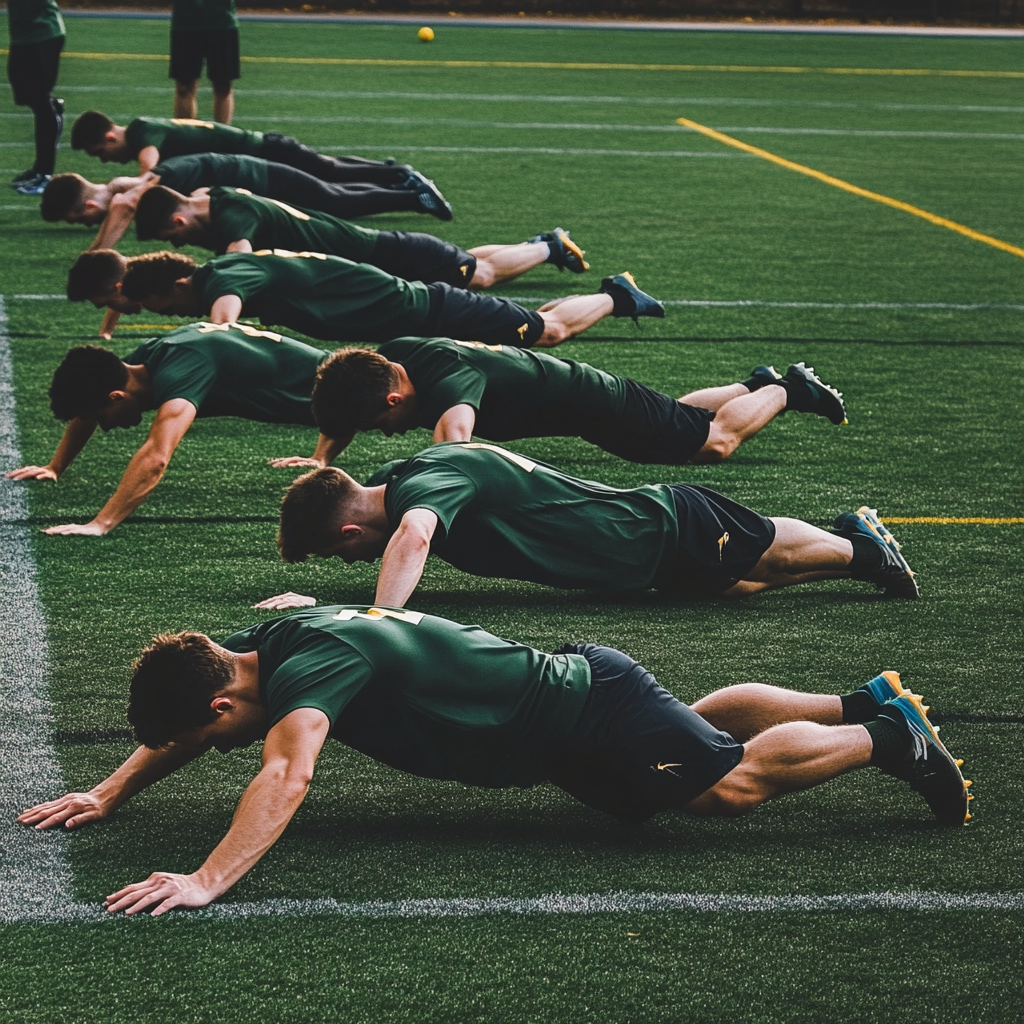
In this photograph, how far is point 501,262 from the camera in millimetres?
9281

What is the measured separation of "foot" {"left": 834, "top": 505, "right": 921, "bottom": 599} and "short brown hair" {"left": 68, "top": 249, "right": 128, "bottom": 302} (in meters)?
3.16

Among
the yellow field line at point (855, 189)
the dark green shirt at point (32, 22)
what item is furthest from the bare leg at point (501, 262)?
the dark green shirt at point (32, 22)

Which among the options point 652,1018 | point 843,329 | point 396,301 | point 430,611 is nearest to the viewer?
point 652,1018

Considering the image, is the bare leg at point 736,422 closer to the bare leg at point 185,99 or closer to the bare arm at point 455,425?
the bare arm at point 455,425

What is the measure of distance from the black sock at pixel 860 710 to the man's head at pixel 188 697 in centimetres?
156

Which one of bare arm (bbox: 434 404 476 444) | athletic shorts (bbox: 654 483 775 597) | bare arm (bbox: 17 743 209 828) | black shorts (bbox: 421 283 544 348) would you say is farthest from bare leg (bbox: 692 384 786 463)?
bare arm (bbox: 17 743 209 828)

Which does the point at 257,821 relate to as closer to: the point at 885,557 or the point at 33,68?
the point at 885,557

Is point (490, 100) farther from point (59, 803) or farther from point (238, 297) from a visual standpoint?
point (59, 803)

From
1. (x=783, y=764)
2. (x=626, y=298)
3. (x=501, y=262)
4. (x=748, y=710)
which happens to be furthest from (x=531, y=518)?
(x=501, y=262)

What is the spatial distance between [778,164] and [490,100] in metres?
4.52

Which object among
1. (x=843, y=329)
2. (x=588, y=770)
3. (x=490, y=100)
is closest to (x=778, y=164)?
(x=490, y=100)

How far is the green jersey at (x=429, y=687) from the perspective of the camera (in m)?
3.66

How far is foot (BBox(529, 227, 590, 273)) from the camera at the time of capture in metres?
9.56

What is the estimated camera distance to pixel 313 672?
141 inches
